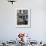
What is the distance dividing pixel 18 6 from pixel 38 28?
1.24 m

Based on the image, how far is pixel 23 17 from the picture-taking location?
571 cm

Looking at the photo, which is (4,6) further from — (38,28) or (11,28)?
(38,28)

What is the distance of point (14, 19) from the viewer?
5.61m

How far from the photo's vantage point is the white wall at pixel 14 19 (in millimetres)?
5547

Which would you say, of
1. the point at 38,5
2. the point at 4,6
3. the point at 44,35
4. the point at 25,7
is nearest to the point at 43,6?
the point at 38,5

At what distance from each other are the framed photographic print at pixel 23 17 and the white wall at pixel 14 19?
13cm

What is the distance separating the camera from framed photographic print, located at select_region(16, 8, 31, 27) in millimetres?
5652

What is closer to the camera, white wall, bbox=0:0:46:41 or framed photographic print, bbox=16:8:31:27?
white wall, bbox=0:0:46:41

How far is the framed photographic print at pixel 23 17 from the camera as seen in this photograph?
5.65m

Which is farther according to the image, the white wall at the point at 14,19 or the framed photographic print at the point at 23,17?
the framed photographic print at the point at 23,17

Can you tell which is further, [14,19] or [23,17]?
[23,17]

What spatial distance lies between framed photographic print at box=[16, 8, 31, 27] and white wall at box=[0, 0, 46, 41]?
13 cm

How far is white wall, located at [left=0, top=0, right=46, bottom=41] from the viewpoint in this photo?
5.55 metres

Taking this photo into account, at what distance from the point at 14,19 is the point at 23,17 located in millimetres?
391
